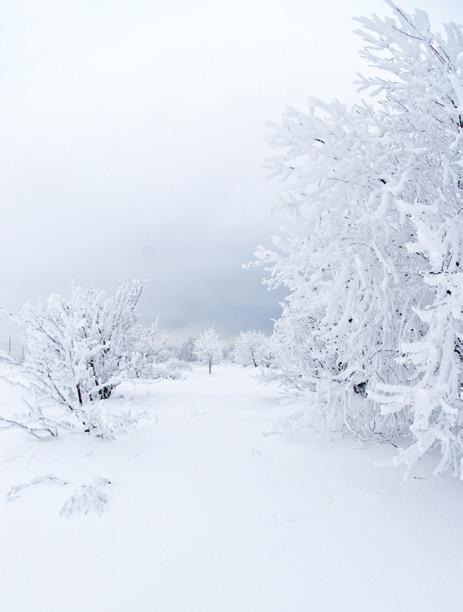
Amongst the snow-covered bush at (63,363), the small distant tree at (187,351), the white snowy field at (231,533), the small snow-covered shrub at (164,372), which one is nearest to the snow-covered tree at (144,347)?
the small snow-covered shrub at (164,372)

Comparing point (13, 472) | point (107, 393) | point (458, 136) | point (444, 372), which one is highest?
point (458, 136)

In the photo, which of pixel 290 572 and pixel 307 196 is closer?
pixel 290 572

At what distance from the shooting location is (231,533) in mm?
3227

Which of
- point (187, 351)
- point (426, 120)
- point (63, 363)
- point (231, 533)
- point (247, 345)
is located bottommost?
point (187, 351)

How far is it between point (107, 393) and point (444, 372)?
7.46m

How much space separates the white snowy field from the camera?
2.69m

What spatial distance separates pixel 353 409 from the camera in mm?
4879

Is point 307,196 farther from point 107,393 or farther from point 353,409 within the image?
point 107,393

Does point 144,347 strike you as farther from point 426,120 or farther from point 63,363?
point 426,120

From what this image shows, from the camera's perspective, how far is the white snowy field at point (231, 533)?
269 centimetres

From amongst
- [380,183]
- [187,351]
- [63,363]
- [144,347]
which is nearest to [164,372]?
[144,347]

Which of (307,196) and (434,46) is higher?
(434,46)

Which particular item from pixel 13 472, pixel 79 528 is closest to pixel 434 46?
pixel 79 528

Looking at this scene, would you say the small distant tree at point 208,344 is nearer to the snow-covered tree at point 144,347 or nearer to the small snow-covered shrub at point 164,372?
the small snow-covered shrub at point 164,372
